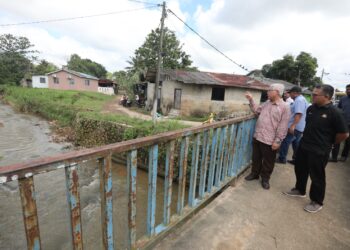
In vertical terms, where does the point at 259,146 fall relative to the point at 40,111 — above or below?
above

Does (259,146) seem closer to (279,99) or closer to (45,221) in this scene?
(279,99)

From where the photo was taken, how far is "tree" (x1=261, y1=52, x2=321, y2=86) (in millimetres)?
25500

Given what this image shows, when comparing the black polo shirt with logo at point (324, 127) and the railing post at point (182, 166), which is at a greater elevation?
the black polo shirt with logo at point (324, 127)

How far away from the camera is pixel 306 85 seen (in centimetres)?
2794

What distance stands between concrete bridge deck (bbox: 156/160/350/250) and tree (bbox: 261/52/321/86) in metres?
27.5

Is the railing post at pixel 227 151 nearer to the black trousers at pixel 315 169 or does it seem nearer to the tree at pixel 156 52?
A: the black trousers at pixel 315 169

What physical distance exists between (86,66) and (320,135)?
61.7 metres

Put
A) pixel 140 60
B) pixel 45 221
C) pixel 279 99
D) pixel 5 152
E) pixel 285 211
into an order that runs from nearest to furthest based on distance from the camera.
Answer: pixel 285 211, pixel 279 99, pixel 45 221, pixel 5 152, pixel 140 60

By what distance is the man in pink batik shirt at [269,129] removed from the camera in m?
2.91

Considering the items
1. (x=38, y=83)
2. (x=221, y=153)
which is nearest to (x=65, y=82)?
(x=38, y=83)

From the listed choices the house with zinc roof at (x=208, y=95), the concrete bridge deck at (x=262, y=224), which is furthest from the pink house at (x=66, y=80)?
the concrete bridge deck at (x=262, y=224)

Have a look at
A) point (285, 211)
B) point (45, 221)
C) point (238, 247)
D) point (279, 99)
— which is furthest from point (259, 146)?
point (45, 221)

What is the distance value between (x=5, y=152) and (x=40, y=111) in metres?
9.11

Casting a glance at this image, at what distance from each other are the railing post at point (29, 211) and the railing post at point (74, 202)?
155 mm
